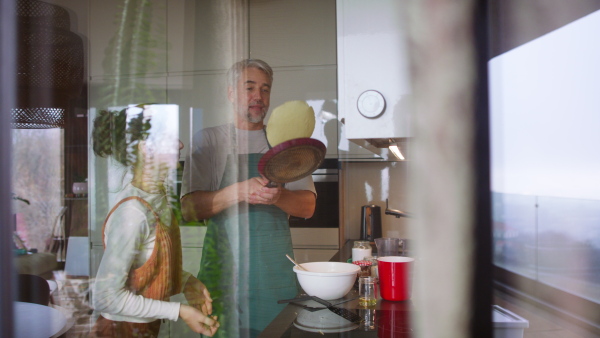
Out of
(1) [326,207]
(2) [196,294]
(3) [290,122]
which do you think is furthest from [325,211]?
(2) [196,294]

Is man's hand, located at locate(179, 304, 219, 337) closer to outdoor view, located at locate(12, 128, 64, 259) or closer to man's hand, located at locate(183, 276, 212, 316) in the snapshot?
man's hand, located at locate(183, 276, 212, 316)

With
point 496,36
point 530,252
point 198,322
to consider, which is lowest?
point 198,322

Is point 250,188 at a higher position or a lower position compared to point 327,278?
higher

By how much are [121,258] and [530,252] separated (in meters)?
0.48

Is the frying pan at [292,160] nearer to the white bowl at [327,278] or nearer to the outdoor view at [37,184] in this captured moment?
the white bowl at [327,278]

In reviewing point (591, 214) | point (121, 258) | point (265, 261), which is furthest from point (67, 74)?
point (591, 214)

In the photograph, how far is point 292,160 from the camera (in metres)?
0.48

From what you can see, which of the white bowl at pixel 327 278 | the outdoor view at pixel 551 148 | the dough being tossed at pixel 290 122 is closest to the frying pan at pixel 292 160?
the dough being tossed at pixel 290 122

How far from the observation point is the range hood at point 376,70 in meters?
0.25

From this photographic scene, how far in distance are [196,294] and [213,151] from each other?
0.19 m

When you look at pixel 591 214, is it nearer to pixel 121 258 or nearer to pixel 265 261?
pixel 265 261

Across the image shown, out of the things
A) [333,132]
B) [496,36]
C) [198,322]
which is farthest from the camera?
[198,322]

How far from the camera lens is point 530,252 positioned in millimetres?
228

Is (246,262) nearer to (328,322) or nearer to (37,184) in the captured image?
(328,322)
